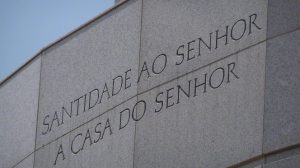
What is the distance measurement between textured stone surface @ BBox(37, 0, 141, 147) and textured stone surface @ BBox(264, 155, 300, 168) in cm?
413

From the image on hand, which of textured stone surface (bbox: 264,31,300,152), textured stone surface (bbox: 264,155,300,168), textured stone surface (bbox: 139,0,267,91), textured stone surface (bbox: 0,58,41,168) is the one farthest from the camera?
textured stone surface (bbox: 0,58,41,168)

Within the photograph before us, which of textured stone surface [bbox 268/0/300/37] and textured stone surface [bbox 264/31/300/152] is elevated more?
textured stone surface [bbox 268/0/300/37]

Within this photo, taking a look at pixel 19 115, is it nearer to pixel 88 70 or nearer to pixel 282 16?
pixel 88 70

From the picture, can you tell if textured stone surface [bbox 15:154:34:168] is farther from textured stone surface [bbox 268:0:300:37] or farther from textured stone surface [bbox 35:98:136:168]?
textured stone surface [bbox 268:0:300:37]

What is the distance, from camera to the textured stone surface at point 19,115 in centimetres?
2616

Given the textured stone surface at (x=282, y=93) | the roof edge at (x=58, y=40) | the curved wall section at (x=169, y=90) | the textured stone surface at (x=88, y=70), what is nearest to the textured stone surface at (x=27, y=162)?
the curved wall section at (x=169, y=90)

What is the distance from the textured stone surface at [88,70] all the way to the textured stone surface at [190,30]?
39 cm

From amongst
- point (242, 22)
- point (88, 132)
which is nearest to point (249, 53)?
point (242, 22)

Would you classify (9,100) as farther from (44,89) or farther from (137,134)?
(137,134)

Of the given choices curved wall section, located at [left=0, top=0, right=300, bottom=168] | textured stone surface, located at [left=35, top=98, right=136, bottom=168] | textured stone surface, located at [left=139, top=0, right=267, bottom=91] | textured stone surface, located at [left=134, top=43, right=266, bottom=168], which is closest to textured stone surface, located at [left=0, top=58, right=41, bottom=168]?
curved wall section, located at [left=0, top=0, right=300, bottom=168]

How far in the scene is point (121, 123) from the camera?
23844mm

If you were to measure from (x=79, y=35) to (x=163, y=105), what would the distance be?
11.2 ft

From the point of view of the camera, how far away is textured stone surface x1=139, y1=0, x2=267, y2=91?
22250 millimetres

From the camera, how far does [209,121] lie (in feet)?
73.0
